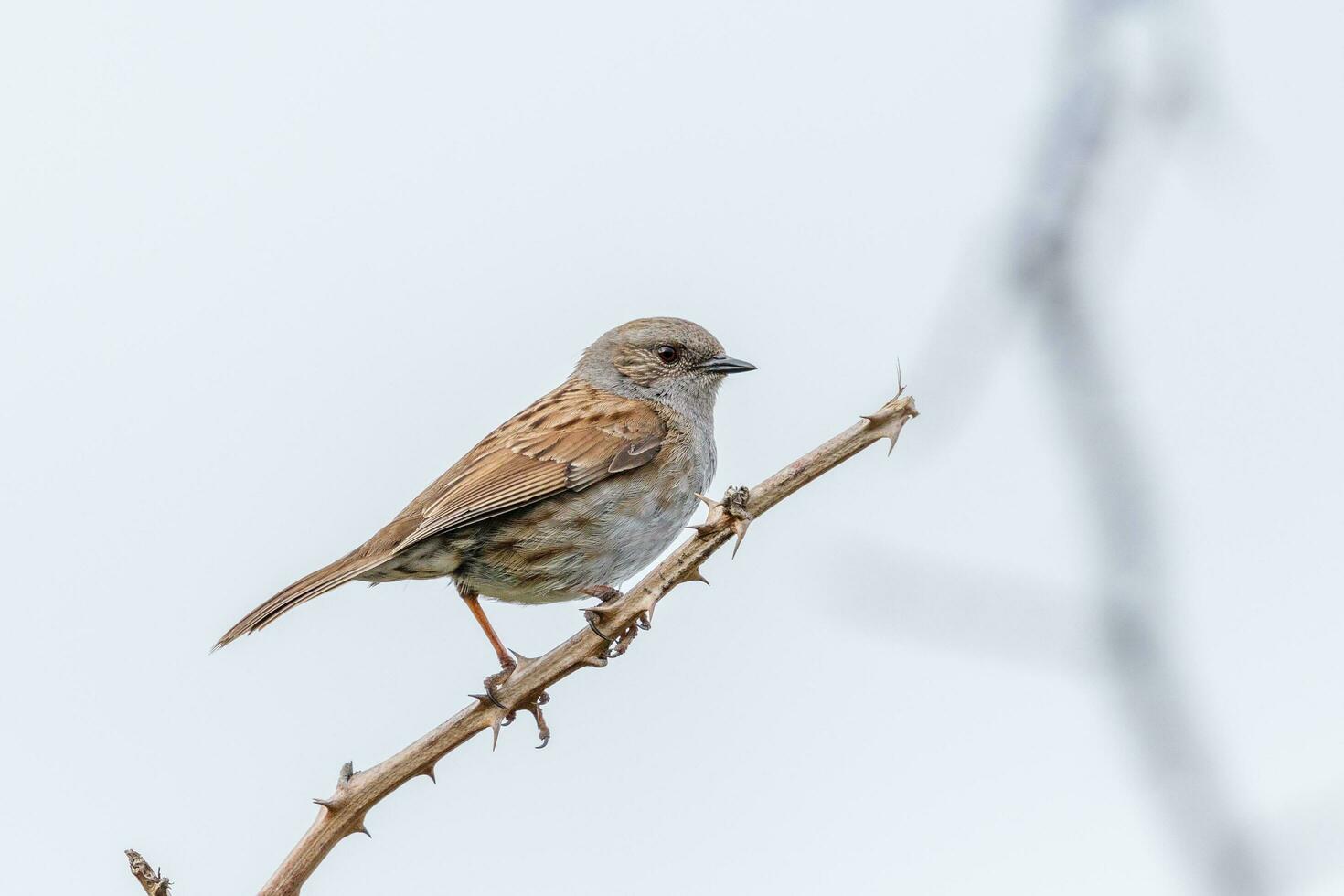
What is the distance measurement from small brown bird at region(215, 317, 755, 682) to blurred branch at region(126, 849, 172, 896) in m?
2.82

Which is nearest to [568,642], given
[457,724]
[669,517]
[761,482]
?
[457,724]

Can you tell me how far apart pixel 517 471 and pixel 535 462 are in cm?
13

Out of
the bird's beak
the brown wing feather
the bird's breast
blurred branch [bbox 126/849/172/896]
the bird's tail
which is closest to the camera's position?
blurred branch [bbox 126/849/172/896]

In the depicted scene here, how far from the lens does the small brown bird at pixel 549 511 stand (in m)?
6.65

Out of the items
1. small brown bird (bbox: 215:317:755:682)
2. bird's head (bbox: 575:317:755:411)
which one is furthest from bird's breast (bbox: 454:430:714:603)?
bird's head (bbox: 575:317:755:411)

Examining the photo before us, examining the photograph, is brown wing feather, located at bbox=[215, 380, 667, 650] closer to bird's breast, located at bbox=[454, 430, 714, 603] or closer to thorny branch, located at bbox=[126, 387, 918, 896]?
bird's breast, located at bbox=[454, 430, 714, 603]

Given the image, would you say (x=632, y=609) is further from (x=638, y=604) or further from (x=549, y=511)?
(x=549, y=511)

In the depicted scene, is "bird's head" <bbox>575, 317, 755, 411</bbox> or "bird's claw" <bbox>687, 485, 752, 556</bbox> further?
"bird's head" <bbox>575, 317, 755, 411</bbox>

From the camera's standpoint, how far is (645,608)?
4414mm

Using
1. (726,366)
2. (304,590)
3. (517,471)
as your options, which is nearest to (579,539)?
(517,471)

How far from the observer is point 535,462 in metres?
7.16

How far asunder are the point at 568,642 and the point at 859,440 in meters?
1.16

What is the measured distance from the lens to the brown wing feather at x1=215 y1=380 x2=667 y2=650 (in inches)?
248

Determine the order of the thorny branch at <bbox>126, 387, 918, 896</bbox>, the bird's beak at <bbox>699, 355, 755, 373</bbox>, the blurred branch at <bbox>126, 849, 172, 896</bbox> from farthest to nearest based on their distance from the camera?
the bird's beak at <bbox>699, 355, 755, 373</bbox> < the thorny branch at <bbox>126, 387, 918, 896</bbox> < the blurred branch at <bbox>126, 849, 172, 896</bbox>
